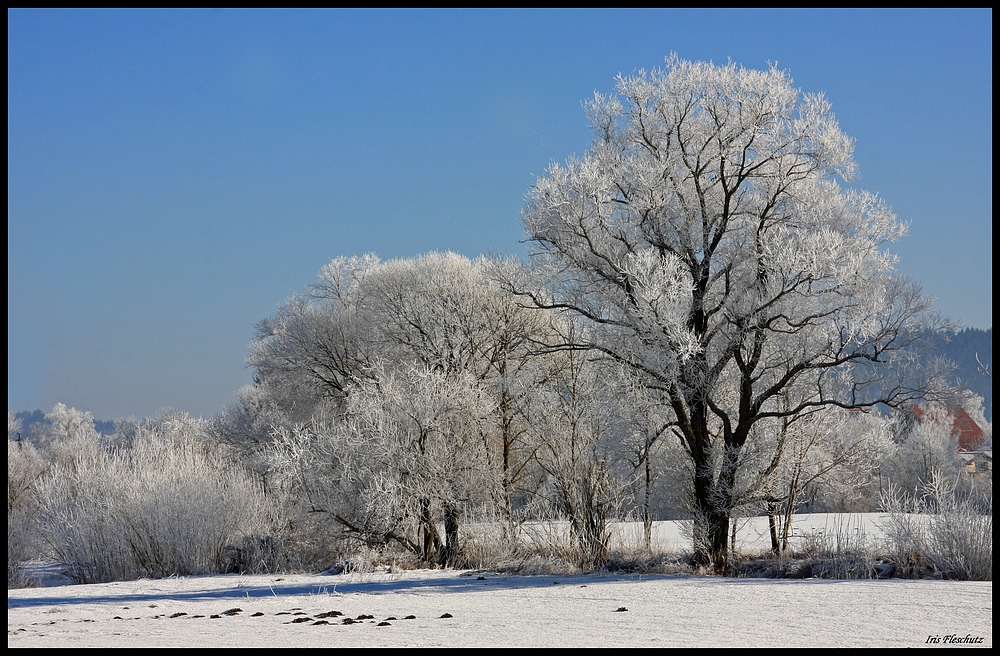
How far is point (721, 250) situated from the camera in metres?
14.8

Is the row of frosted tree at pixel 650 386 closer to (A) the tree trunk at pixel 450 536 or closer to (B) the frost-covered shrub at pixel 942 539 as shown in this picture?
(A) the tree trunk at pixel 450 536

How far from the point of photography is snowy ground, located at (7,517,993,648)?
638 centimetres

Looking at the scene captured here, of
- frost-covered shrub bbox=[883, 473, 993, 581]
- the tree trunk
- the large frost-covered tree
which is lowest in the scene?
the tree trunk

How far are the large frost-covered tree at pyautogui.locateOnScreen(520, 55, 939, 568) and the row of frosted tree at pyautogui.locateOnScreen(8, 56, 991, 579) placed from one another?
0.04 metres

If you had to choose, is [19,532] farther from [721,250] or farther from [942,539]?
[942,539]

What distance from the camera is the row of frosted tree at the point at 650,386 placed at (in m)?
13.5

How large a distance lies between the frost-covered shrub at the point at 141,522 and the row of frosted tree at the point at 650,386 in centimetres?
5

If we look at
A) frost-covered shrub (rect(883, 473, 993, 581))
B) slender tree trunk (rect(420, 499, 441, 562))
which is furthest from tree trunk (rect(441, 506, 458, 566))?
frost-covered shrub (rect(883, 473, 993, 581))

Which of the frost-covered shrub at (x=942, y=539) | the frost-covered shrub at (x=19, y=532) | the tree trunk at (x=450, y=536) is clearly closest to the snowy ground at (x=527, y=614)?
the frost-covered shrub at (x=942, y=539)

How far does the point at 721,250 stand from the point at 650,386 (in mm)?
2883

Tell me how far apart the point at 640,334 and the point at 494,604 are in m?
5.63

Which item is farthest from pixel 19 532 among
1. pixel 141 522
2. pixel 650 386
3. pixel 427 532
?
pixel 650 386

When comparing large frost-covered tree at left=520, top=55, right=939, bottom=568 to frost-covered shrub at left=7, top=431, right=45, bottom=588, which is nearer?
large frost-covered tree at left=520, top=55, right=939, bottom=568

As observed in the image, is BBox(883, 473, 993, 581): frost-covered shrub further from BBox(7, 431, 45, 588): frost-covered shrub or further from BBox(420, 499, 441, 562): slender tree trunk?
BBox(7, 431, 45, 588): frost-covered shrub
